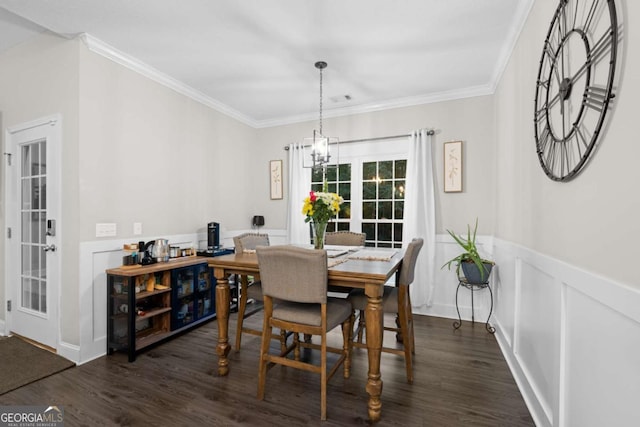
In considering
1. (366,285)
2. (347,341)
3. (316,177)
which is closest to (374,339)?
(366,285)

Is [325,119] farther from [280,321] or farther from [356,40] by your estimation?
[280,321]

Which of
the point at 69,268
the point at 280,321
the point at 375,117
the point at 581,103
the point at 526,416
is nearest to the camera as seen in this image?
the point at 581,103

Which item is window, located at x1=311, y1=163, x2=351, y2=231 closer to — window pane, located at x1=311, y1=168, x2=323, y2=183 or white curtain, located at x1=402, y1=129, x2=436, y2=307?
window pane, located at x1=311, y1=168, x2=323, y2=183

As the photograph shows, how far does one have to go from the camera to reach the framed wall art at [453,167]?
3.68 m

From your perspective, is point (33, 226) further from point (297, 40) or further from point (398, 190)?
point (398, 190)

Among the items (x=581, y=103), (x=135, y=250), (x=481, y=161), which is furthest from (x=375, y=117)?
(x=135, y=250)

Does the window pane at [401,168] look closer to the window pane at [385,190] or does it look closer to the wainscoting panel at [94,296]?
the window pane at [385,190]

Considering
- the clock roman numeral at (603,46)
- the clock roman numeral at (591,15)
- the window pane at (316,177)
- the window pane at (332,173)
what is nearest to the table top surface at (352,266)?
the clock roman numeral at (603,46)

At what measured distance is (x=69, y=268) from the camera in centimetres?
263

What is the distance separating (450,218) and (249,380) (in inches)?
114

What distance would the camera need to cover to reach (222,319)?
2422 mm

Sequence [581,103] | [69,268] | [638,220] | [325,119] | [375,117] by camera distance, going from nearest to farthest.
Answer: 1. [638,220]
2. [581,103]
3. [69,268]
4. [375,117]
5. [325,119]

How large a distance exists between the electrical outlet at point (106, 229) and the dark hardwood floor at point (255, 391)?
110 cm

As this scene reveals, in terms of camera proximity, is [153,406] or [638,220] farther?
[153,406]
